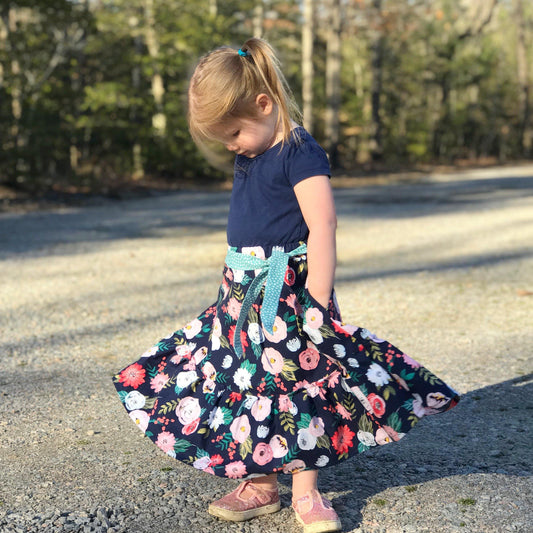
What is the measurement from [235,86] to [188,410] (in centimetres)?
102

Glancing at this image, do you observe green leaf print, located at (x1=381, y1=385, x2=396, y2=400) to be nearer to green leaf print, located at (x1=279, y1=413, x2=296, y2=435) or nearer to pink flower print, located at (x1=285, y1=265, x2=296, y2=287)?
green leaf print, located at (x1=279, y1=413, x2=296, y2=435)

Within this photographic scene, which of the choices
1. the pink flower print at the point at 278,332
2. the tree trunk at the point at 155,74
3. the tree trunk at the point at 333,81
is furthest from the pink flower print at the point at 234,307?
the tree trunk at the point at 333,81

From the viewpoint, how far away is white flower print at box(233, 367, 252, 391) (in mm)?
2346

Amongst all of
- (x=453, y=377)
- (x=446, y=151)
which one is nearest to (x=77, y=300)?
(x=453, y=377)

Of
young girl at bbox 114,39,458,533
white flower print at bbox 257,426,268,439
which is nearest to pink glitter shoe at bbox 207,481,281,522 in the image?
young girl at bbox 114,39,458,533

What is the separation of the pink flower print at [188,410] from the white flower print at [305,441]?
34cm

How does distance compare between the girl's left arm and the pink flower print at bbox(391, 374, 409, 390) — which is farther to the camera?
the pink flower print at bbox(391, 374, 409, 390)

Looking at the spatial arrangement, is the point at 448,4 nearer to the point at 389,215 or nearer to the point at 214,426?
the point at 389,215

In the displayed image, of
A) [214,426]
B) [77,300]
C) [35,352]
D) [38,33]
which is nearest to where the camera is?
[214,426]

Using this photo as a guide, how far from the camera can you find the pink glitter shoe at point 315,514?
7.41 feet

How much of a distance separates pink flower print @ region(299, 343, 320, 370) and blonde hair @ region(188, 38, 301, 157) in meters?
0.65

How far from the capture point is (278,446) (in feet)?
7.47

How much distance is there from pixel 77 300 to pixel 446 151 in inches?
1079

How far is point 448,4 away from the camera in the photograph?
40.3m
